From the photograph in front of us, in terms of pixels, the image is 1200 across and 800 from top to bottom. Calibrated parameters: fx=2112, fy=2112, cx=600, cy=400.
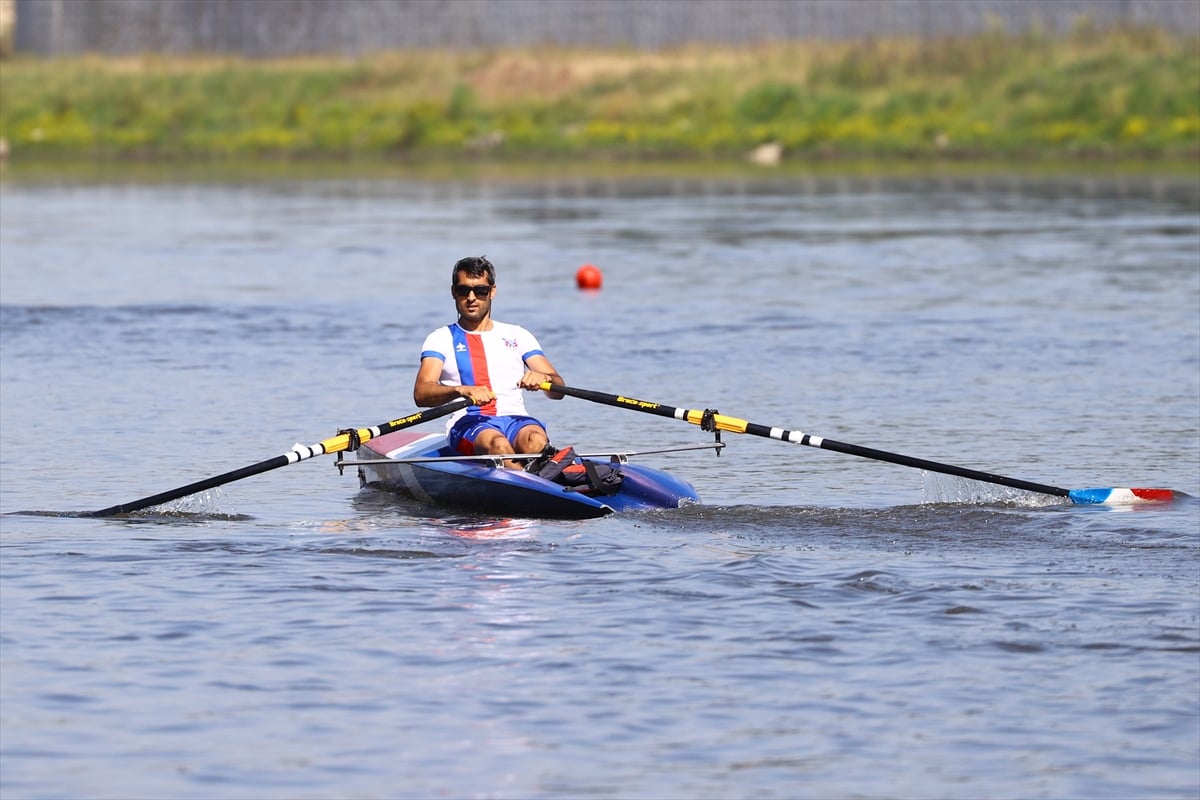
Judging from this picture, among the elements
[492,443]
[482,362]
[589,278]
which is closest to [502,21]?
[589,278]

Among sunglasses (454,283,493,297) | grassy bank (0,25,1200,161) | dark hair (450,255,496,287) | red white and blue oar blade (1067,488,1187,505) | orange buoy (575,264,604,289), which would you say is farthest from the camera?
grassy bank (0,25,1200,161)

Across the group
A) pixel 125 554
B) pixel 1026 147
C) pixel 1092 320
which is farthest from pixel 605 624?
pixel 1026 147

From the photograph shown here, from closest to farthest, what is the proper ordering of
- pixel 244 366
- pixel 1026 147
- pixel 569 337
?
1. pixel 244 366
2. pixel 569 337
3. pixel 1026 147

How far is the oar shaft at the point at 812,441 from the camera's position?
447 inches

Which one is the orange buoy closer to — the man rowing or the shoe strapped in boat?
the man rowing

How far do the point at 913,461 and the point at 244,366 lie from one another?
8282mm

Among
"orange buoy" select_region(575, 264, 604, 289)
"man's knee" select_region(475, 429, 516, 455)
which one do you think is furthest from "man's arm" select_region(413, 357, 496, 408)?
"orange buoy" select_region(575, 264, 604, 289)

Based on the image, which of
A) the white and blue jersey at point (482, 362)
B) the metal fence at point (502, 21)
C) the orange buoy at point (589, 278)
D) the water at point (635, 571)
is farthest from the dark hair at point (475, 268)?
the metal fence at point (502, 21)

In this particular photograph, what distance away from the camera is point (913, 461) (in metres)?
11.4

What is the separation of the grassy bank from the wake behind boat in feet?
116

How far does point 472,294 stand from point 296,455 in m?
1.34

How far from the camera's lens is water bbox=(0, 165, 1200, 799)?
23.6 ft

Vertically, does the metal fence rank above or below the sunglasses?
above

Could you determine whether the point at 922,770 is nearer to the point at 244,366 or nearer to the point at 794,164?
the point at 244,366
